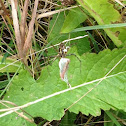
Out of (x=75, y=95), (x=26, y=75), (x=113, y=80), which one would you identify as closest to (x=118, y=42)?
(x=113, y=80)

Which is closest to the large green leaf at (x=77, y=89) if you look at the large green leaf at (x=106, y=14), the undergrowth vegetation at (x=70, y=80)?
the undergrowth vegetation at (x=70, y=80)

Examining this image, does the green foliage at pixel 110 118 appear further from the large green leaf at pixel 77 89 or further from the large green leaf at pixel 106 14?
the large green leaf at pixel 106 14

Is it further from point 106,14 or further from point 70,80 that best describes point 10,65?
point 106,14

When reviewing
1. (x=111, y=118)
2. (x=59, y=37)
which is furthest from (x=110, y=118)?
(x=59, y=37)

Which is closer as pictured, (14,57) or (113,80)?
(113,80)

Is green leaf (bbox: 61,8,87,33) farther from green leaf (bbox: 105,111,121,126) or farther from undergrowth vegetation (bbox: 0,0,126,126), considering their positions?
green leaf (bbox: 105,111,121,126)

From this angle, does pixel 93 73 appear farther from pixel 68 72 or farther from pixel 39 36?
pixel 39 36

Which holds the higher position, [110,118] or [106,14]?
[106,14]
